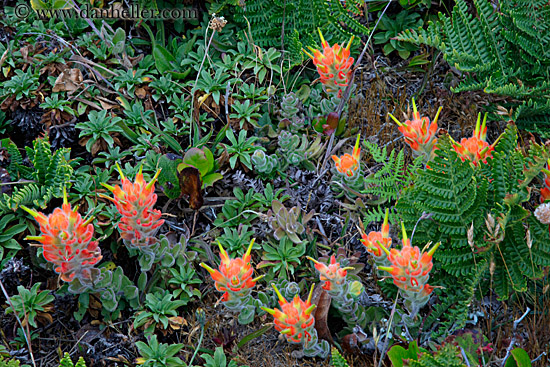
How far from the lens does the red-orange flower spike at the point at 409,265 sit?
1.78 m

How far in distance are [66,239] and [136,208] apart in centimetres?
27

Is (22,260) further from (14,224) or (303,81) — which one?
(303,81)

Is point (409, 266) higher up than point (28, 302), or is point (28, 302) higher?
point (409, 266)

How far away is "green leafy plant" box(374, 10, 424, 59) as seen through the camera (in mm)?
3137

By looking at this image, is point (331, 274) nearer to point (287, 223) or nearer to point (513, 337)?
point (287, 223)

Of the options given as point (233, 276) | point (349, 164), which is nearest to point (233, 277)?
point (233, 276)

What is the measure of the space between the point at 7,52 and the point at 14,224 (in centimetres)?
102

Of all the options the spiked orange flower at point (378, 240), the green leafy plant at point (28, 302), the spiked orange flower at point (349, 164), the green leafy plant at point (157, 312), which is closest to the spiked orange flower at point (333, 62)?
the spiked orange flower at point (349, 164)

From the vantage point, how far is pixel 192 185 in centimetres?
245

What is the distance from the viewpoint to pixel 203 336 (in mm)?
2180

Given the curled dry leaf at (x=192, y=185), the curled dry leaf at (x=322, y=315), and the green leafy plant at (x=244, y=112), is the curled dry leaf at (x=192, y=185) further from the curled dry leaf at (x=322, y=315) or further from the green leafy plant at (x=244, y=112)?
the curled dry leaf at (x=322, y=315)

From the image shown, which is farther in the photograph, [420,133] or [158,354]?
[420,133]

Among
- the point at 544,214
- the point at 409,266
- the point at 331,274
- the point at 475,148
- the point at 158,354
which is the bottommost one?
the point at 158,354

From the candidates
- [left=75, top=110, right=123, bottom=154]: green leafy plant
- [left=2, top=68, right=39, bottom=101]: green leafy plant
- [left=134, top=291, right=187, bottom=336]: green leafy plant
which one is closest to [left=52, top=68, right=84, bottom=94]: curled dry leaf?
[left=2, top=68, right=39, bottom=101]: green leafy plant
